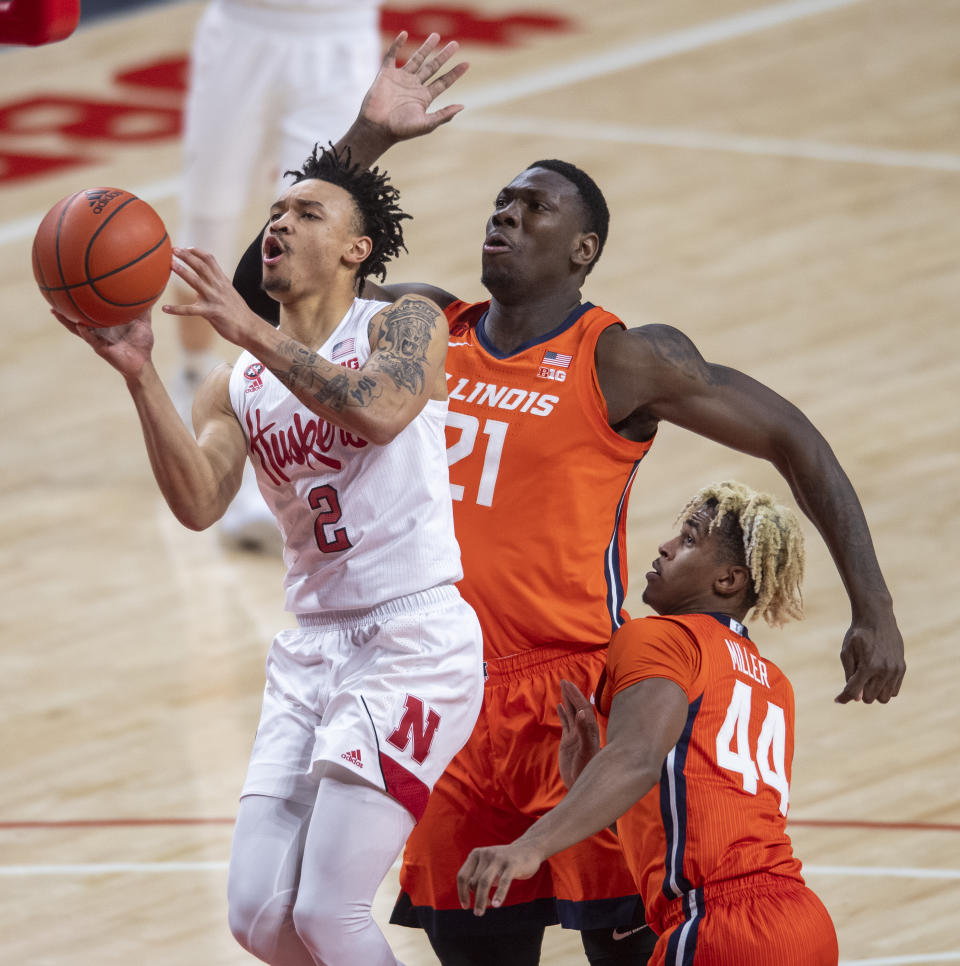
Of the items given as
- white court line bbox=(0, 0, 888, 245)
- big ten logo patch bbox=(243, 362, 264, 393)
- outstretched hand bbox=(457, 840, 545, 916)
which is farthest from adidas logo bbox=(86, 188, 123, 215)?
→ white court line bbox=(0, 0, 888, 245)

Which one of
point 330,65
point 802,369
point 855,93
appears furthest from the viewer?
point 855,93

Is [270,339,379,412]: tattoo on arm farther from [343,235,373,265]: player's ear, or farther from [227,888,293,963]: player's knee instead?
[227,888,293,963]: player's knee

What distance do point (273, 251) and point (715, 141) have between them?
8178 mm

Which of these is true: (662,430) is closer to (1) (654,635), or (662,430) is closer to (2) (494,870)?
(1) (654,635)

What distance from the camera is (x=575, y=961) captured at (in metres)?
5.57

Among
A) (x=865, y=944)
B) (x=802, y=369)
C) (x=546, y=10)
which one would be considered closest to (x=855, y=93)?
(x=546, y=10)

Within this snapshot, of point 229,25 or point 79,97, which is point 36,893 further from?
point 79,97

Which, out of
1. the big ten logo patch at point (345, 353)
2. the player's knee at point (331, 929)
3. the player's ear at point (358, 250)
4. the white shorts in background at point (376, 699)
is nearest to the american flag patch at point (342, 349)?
the big ten logo patch at point (345, 353)

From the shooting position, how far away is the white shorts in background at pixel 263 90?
27.1ft

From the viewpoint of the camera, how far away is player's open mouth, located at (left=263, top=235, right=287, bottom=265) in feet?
14.9

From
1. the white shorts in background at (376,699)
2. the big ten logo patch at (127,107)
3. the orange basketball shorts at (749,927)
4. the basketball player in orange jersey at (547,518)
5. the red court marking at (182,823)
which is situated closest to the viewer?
the orange basketball shorts at (749,927)

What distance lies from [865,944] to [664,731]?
5.22 ft

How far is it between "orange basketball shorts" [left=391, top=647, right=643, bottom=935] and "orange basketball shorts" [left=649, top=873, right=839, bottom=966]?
0.43m

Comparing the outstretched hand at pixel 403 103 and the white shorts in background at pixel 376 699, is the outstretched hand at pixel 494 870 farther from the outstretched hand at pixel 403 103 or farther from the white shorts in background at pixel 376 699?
the outstretched hand at pixel 403 103
